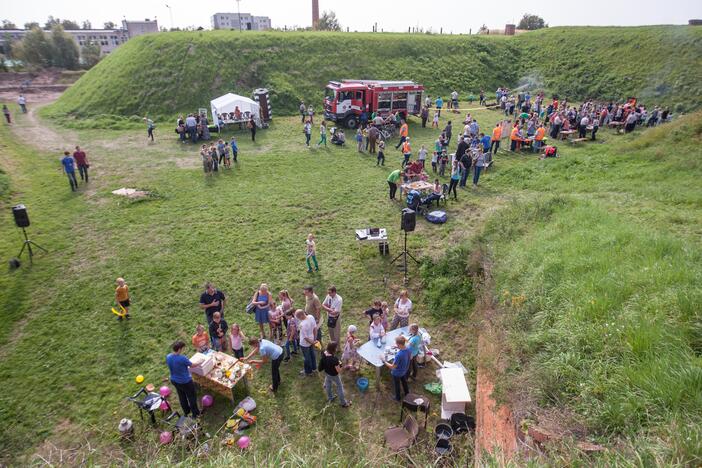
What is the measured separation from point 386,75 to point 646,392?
33887mm

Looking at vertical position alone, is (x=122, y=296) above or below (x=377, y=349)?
above

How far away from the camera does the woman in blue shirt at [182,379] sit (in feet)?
22.0

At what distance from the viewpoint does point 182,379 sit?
684cm

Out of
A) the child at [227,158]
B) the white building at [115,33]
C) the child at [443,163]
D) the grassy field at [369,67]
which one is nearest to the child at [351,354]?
the child at [443,163]

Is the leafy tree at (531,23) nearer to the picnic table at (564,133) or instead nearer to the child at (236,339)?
the picnic table at (564,133)

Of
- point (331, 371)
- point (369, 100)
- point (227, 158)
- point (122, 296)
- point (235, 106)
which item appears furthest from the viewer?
point (369, 100)

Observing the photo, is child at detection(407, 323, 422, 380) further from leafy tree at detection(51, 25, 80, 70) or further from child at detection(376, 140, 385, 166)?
leafy tree at detection(51, 25, 80, 70)

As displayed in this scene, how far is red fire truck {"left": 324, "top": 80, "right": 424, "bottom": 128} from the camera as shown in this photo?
2433cm

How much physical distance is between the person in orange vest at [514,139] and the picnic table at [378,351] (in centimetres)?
1542

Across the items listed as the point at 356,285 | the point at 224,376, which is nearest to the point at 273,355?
the point at 224,376

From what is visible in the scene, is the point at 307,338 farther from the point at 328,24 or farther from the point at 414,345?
the point at 328,24

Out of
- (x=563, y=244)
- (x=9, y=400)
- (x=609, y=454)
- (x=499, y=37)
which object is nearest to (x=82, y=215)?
(x=9, y=400)

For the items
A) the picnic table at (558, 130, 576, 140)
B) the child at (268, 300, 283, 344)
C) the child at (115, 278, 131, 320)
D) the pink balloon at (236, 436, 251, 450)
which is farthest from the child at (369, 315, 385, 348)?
the picnic table at (558, 130, 576, 140)

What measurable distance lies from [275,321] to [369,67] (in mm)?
31311
